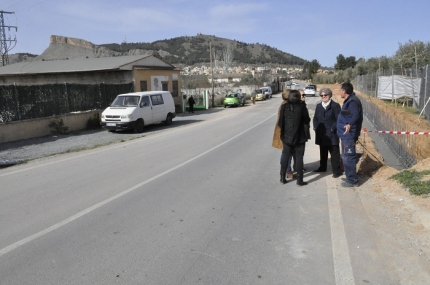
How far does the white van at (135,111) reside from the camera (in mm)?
17422

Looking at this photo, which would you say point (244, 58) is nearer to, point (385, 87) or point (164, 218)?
point (385, 87)

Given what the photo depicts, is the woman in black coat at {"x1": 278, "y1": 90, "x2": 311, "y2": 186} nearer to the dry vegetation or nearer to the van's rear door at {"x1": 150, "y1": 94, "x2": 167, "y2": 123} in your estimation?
the dry vegetation

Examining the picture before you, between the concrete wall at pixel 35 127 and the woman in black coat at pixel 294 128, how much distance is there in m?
12.3

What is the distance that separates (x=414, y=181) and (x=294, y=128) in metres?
2.14

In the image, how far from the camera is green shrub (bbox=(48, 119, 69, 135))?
17.1m

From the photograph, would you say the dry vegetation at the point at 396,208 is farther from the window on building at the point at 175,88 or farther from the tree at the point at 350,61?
the tree at the point at 350,61

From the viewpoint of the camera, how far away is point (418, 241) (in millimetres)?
4344

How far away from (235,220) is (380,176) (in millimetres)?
3442

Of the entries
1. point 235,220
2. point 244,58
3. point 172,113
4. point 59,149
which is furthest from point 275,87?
point 244,58

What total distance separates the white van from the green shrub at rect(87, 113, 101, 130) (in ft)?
6.20

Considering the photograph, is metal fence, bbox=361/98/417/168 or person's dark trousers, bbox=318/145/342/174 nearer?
person's dark trousers, bbox=318/145/342/174

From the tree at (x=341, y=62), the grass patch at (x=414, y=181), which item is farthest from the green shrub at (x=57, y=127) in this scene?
the tree at (x=341, y=62)

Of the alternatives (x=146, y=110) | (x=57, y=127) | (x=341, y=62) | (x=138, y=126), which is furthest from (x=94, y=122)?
(x=341, y=62)

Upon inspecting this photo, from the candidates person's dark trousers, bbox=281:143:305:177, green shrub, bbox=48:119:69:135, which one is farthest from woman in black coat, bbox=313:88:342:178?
green shrub, bbox=48:119:69:135
